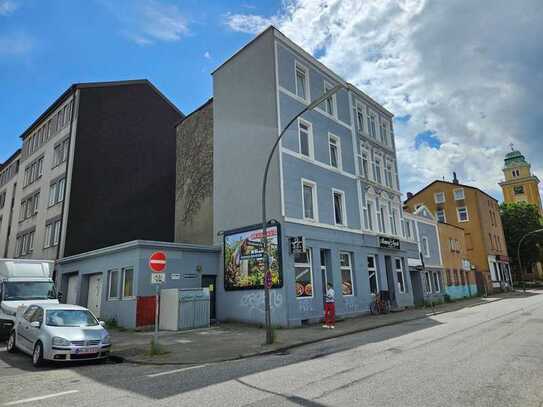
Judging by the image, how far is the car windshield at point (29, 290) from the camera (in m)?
15.1

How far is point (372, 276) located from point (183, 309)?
1162cm

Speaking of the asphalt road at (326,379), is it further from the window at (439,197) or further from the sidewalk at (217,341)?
the window at (439,197)

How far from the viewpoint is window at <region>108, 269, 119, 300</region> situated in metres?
18.0

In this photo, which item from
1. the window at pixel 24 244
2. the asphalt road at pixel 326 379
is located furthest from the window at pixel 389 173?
the window at pixel 24 244

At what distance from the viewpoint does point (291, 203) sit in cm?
1739

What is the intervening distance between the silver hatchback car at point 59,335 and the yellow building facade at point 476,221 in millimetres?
40511

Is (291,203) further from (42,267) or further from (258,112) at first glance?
(42,267)

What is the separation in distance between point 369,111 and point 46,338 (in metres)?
23.8

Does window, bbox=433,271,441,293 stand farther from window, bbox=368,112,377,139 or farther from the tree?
the tree

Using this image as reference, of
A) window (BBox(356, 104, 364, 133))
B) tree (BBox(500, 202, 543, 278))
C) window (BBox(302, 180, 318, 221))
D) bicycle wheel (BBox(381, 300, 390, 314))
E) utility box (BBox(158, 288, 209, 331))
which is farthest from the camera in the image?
tree (BBox(500, 202, 543, 278))

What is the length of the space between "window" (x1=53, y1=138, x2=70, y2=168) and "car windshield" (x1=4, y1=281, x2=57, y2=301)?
46.3 feet

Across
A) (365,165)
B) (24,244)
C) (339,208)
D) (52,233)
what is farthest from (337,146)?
(24,244)

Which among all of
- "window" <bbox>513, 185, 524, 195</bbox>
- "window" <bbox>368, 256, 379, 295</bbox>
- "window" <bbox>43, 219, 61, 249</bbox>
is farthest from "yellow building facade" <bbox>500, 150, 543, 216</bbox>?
"window" <bbox>43, 219, 61, 249</bbox>

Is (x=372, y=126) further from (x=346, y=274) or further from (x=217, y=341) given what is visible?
(x=217, y=341)
